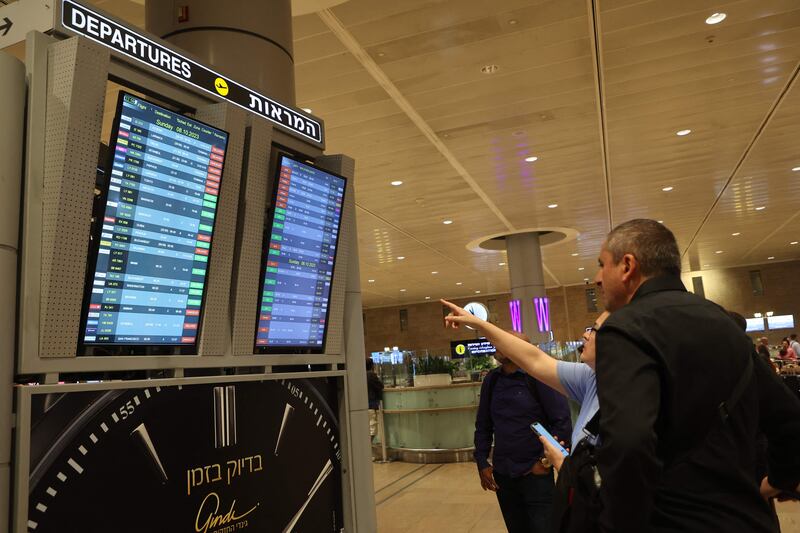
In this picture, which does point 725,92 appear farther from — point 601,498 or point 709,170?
point 601,498

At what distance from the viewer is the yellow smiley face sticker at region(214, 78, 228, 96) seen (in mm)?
2942

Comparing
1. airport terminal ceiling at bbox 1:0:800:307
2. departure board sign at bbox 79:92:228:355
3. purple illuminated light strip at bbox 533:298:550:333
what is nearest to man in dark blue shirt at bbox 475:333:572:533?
departure board sign at bbox 79:92:228:355

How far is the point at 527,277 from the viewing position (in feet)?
56.2

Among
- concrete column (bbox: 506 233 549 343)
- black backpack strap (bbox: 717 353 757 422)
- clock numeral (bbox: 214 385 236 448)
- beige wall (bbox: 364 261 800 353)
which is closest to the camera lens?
black backpack strap (bbox: 717 353 757 422)

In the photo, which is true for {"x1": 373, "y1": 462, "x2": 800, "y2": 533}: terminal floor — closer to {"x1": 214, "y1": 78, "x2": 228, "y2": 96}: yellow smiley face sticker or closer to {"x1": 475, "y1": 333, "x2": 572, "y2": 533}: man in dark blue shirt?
{"x1": 475, "y1": 333, "x2": 572, "y2": 533}: man in dark blue shirt

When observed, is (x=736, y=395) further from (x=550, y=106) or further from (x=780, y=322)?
(x=780, y=322)

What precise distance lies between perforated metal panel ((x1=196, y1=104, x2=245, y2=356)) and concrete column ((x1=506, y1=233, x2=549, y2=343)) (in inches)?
576

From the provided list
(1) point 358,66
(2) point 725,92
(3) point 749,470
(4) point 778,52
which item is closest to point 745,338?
(3) point 749,470

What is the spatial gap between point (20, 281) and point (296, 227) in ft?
4.39

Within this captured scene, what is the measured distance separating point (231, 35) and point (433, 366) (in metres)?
9.38

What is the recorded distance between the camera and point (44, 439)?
81.5 inches


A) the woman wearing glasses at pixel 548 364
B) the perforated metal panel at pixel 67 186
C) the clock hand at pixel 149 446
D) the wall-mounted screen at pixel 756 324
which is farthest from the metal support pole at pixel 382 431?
the wall-mounted screen at pixel 756 324

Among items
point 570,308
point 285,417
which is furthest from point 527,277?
point 570,308

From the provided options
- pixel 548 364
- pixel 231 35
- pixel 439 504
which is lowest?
pixel 439 504
